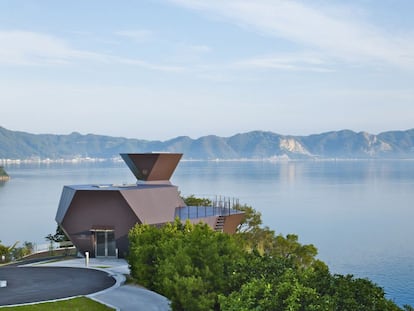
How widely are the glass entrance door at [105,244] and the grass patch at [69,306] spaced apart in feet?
52.7

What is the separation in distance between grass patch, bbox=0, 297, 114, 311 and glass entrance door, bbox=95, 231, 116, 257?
52.7 feet

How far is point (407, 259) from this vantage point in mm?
69375

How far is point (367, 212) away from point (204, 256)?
331 ft

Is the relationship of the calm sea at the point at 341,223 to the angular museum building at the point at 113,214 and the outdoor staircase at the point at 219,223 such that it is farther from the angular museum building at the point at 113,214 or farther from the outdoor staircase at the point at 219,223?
the angular museum building at the point at 113,214

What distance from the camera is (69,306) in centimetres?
2348

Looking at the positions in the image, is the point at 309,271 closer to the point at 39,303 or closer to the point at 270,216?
the point at 39,303

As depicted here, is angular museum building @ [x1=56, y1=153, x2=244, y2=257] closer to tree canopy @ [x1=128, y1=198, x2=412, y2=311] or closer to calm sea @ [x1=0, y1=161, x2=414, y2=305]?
tree canopy @ [x1=128, y1=198, x2=412, y2=311]

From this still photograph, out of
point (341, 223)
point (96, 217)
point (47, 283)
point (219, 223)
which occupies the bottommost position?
point (341, 223)

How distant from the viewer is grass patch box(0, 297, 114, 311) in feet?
75.5

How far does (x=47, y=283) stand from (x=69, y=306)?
6876 mm

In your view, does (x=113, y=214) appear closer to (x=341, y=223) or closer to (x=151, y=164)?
(x=151, y=164)

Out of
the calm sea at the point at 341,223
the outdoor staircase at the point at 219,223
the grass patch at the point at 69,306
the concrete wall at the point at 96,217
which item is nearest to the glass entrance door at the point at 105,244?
the concrete wall at the point at 96,217

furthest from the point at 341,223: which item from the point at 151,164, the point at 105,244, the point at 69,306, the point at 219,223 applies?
the point at 69,306

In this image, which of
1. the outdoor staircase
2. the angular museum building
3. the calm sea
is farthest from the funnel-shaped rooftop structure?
the calm sea
